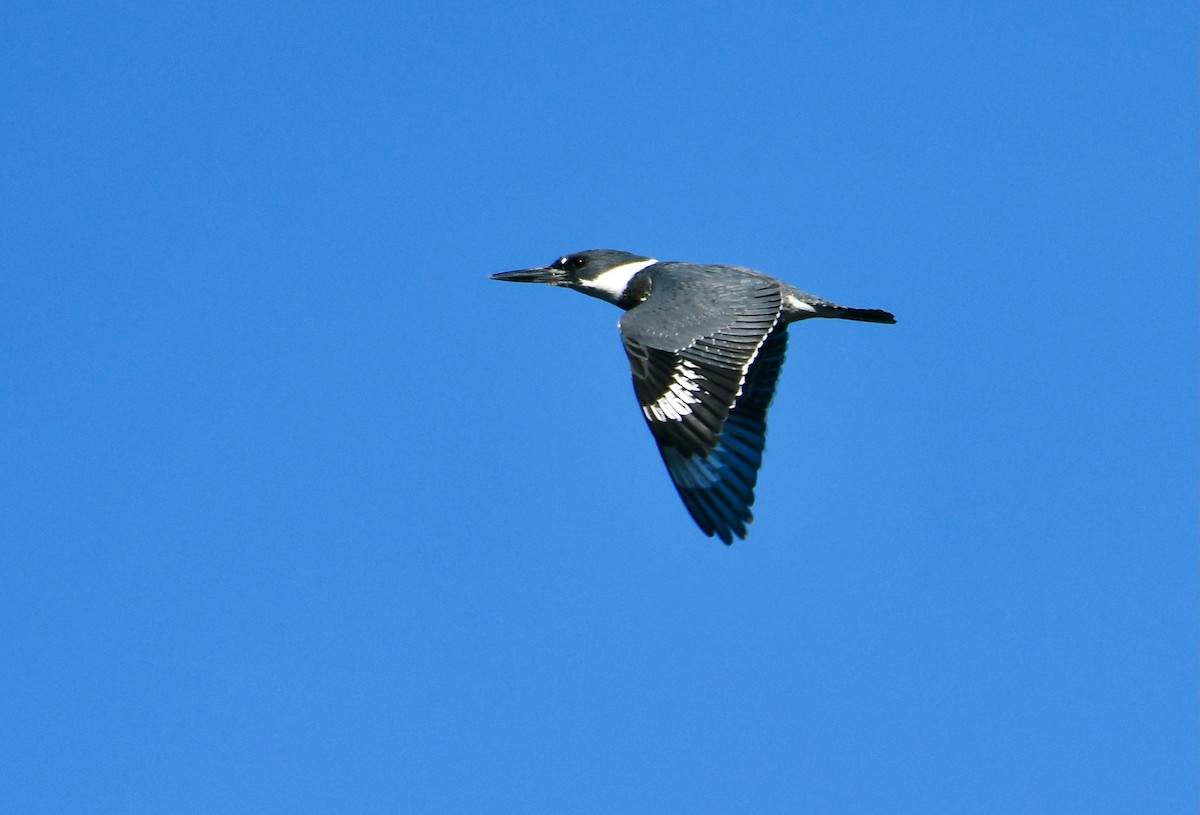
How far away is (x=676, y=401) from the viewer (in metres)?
8.52

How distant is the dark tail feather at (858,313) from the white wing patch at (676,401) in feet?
5.33

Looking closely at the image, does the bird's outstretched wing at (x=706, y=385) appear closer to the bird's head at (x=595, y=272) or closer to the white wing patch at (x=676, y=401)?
the white wing patch at (x=676, y=401)

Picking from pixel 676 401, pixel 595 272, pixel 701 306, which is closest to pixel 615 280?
pixel 595 272

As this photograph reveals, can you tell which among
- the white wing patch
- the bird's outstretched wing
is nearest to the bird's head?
the bird's outstretched wing

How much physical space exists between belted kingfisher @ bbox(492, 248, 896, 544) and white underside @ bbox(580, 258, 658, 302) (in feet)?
2.07

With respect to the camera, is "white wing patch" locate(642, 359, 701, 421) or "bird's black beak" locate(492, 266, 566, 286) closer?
"white wing patch" locate(642, 359, 701, 421)

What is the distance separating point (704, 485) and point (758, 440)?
620 millimetres

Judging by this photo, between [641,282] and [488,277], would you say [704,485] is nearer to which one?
[641,282]

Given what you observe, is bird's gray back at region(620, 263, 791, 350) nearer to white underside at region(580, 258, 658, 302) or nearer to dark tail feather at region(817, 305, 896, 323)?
dark tail feather at region(817, 305, 896, 323)

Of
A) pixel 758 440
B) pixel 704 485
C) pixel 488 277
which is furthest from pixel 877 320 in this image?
pixel 488 277

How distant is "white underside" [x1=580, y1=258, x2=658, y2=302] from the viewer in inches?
423

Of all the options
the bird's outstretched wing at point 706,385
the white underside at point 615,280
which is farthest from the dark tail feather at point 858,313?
Answer: the white underside at point 615,280

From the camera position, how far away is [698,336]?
8.80 m

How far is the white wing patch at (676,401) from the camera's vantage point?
8.51 m
